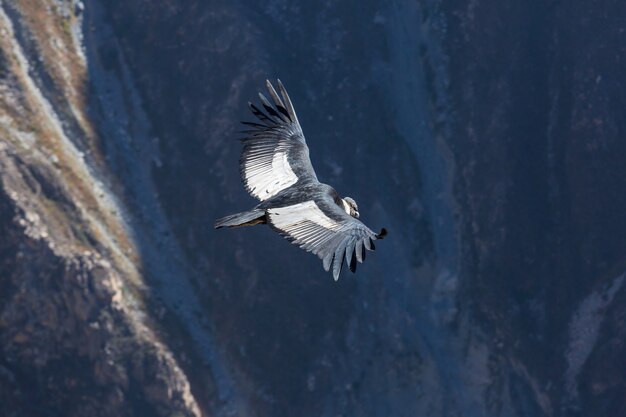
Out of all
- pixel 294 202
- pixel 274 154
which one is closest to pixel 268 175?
pixel 274 154

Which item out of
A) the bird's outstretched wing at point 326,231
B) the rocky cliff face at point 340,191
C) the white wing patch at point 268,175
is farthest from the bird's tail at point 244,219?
the rocky cliff face at point 340,191

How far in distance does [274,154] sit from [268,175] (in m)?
0.99

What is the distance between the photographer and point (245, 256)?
83812mm

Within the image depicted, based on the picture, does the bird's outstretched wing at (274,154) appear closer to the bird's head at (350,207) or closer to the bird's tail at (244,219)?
the bird's head at (350,207)

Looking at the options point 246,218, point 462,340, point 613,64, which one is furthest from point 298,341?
point 246,218

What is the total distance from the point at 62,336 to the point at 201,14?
102 ft

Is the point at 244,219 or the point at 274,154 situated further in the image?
the point at 274,154

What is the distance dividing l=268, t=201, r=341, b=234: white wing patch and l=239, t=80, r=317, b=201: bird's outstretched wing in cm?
295

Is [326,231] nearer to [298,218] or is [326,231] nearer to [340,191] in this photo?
[298,218]

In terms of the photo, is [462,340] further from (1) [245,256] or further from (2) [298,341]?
(1) [245,256]

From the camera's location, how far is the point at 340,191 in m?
84.5

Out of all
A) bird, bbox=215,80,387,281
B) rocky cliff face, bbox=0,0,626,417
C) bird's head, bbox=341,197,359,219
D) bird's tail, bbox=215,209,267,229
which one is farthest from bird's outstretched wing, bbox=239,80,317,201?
rocky cliff face, bbox=0,0,626,417

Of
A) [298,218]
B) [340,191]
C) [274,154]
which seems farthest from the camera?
[340,191]

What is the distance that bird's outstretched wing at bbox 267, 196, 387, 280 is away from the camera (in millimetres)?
23359
